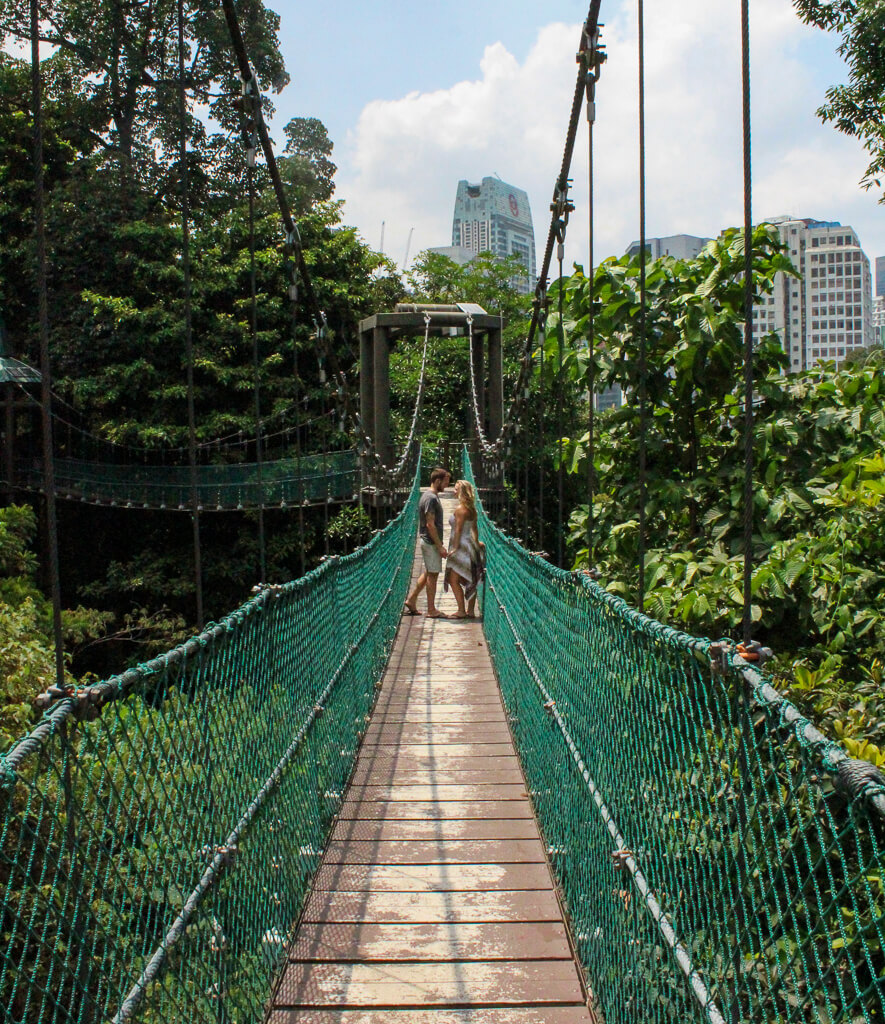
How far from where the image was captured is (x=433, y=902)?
2258mm

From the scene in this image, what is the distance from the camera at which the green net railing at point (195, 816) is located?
1.17 m

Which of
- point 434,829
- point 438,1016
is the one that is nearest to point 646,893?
point 438,1016

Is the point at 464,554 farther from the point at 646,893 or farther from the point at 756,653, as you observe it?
the point at 756,653

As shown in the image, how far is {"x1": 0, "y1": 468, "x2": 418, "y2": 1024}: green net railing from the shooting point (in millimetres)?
1174

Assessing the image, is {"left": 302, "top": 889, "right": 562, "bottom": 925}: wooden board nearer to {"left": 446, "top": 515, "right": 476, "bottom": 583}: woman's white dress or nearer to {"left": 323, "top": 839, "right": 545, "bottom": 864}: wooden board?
{"left": 323, "top": 839, "right": 545, "bottom": 864}: wooden board

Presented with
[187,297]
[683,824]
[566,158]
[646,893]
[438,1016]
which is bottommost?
[438,1016]

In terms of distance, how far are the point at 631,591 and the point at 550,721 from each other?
1552 mm

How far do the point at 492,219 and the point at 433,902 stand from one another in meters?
101

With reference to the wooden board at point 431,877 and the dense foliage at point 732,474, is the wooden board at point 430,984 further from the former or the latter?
the dense foliage at point 732,474

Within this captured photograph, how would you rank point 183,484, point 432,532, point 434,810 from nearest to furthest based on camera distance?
1. point 434,810
2. point 432,532
3. point 183,484

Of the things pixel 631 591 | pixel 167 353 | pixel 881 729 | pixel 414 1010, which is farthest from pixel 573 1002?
pixel 167 353

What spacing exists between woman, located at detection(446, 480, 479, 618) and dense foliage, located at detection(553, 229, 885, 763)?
3.15 feet

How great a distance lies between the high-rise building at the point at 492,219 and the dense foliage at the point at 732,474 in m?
94.6

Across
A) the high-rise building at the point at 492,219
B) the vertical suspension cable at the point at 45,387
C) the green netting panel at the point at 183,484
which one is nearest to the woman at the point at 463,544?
the vertical suspension cable at the point at 45,387
